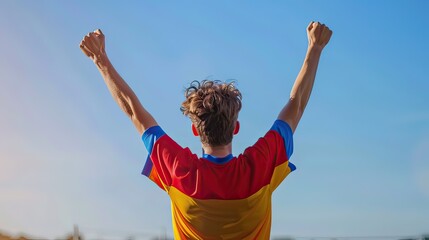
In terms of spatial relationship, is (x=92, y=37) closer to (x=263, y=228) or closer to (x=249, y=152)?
(x=249, y=152)

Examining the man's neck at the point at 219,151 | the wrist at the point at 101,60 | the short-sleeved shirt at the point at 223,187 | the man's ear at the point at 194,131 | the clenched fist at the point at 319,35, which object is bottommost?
the short-sleeved shirt at the point at 223,187

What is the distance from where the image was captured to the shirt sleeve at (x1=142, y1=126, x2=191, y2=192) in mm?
2809

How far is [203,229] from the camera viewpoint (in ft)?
9.02

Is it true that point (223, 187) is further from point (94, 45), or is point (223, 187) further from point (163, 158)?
point (94, 45)

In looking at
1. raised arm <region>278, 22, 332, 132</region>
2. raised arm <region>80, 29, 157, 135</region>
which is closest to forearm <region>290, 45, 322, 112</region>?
raised arm <region>278, 22, 332, 132</region>

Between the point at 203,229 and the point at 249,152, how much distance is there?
1.35ft

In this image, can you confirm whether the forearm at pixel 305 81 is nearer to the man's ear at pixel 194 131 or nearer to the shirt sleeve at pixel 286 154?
the shirt sleeve at pixel 286 154

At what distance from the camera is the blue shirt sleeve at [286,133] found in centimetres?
289

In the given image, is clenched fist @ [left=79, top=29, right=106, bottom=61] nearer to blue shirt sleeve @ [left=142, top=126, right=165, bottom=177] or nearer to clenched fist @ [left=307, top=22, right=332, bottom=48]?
blue shirt sleeve @ [left=142, top=126, right=165, bottom=177]

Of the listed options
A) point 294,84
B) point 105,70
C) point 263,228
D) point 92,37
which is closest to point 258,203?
point 263,228

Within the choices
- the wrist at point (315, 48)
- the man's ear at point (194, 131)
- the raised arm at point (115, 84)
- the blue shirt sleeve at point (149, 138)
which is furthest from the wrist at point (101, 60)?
the wrist at point (315, 48)

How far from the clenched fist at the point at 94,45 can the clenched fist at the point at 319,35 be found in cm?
111

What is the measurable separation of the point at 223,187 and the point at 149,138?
1.49ft

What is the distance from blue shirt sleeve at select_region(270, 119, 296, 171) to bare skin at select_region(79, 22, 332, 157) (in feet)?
0.11
